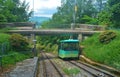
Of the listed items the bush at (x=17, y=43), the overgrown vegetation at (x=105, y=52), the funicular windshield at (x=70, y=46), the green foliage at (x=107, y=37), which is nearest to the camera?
the overgrown vegetation at (x=105, y=52)

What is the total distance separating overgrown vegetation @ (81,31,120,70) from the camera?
3676cm

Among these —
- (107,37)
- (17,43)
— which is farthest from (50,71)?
(107,37)

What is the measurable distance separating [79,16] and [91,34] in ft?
130

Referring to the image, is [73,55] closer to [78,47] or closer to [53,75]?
[78,47]

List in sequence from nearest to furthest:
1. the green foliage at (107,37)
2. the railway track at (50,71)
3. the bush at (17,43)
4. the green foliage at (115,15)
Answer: the railway track at (50,71) → the bush at (17,43) → the green foliage at (107,37) → the green foliage at (115,15)

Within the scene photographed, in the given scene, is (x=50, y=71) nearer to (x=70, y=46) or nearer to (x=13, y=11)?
(x=70, y=46)

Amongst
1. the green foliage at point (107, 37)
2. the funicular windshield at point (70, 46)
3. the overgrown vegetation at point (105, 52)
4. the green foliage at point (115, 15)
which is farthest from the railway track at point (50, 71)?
the green foliage at point (115, 15)

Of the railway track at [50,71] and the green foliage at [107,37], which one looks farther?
the green foliage at [107,37]

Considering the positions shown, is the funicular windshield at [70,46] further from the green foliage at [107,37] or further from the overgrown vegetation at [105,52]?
the green foliage at [107,37]

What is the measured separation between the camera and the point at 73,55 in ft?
164

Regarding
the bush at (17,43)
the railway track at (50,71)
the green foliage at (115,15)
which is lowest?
the railway track at (50,71)

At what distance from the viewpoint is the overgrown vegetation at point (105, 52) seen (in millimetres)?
36756

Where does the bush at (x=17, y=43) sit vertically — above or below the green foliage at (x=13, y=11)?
below

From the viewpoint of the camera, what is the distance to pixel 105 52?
40781mm
